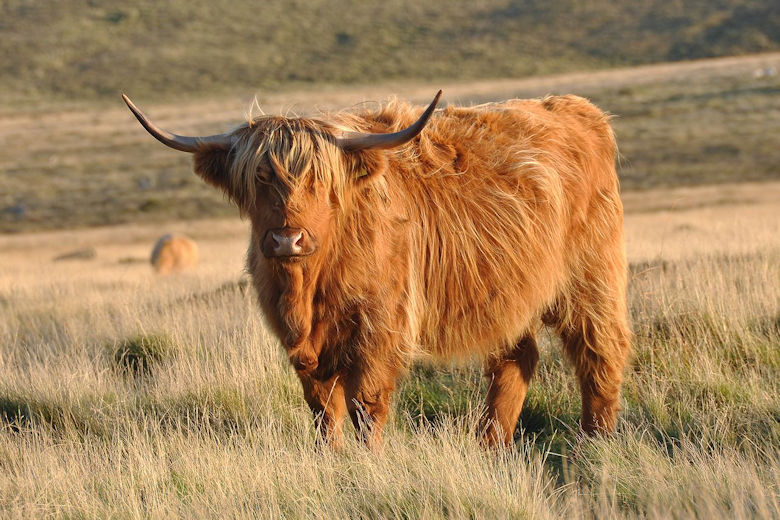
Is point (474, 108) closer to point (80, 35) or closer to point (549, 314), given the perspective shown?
point (549, 314)

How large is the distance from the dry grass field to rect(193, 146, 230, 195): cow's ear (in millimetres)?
1261

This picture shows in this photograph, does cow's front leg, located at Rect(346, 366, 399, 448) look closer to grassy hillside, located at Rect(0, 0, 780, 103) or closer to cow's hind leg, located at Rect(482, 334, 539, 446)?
cow's hind leg, located at Rect(482, 334, 539, 446)

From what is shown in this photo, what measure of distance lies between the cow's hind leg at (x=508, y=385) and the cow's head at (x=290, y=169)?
1.66m

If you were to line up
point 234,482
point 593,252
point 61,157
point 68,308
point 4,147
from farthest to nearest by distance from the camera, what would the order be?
point 4,147, point 61,157, point 68,308, point 593,252, point 234,482

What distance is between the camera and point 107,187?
3256 centimetres

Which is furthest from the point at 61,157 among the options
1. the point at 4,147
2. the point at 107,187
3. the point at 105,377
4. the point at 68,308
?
the point at 105,377

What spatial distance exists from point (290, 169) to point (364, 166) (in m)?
0.39

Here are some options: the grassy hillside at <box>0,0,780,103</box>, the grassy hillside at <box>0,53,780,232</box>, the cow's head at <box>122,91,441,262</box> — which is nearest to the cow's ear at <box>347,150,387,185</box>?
the cow's head at <box>122,91,441,262</box>

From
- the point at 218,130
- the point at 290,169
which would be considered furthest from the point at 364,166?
the point at 218,130

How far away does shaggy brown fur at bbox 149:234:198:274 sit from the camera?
54.4ft

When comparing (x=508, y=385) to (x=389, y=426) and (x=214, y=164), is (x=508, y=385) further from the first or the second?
(x=214, y=164)

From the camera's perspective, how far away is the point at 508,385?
5.50m

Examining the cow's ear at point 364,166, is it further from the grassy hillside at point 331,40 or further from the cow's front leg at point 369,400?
the grassy hillside at point 331,40

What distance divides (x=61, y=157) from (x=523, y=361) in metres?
38.0
